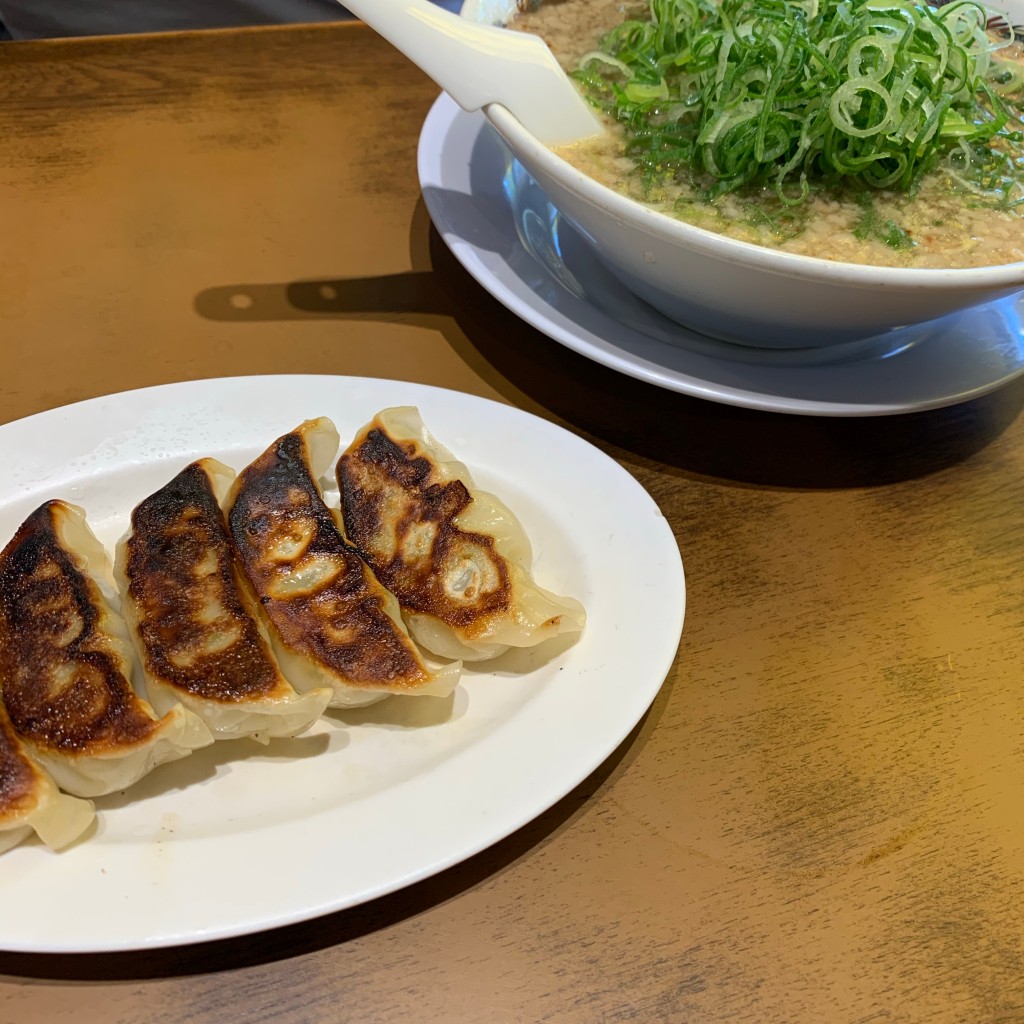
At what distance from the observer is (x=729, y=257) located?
3.73ft

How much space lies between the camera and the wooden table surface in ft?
2.89

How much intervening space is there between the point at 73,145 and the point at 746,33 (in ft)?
4.31

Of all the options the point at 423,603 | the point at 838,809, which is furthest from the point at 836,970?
the point at 423,603

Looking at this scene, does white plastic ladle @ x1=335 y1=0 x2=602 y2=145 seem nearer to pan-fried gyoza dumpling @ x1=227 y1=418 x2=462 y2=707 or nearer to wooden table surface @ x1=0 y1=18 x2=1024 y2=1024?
wooden table surface @ x1=0 y1=18 x2=1024 y2=1024

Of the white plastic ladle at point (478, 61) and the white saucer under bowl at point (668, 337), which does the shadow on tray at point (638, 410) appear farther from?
the white plastic ladle at point (478, 61)

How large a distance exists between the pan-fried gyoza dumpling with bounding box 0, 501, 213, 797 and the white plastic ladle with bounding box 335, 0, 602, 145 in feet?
2.64

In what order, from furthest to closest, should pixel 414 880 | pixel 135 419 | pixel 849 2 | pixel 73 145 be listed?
pixel 73 145 < pixel 849 2 < pixel 135 419 < pixel 414 880

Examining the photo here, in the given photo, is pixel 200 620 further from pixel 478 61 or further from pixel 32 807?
pixel 478 61

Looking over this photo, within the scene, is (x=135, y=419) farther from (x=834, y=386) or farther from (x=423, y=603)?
(x=834, y=386)

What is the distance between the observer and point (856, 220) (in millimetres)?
1345

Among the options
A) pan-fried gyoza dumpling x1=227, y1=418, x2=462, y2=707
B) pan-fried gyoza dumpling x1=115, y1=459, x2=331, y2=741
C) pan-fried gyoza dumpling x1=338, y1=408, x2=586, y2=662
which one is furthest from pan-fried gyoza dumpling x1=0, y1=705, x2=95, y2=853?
pan-fried gyoza dumpling x1=338, y1=408, x2=586, y2=662

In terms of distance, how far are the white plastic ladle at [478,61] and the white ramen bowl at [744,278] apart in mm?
38

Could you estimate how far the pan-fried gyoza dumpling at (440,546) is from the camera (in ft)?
3.46

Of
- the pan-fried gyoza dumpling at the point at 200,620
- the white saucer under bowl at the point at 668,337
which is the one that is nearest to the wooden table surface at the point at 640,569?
the white saucer under bowl at the point at 668,337
